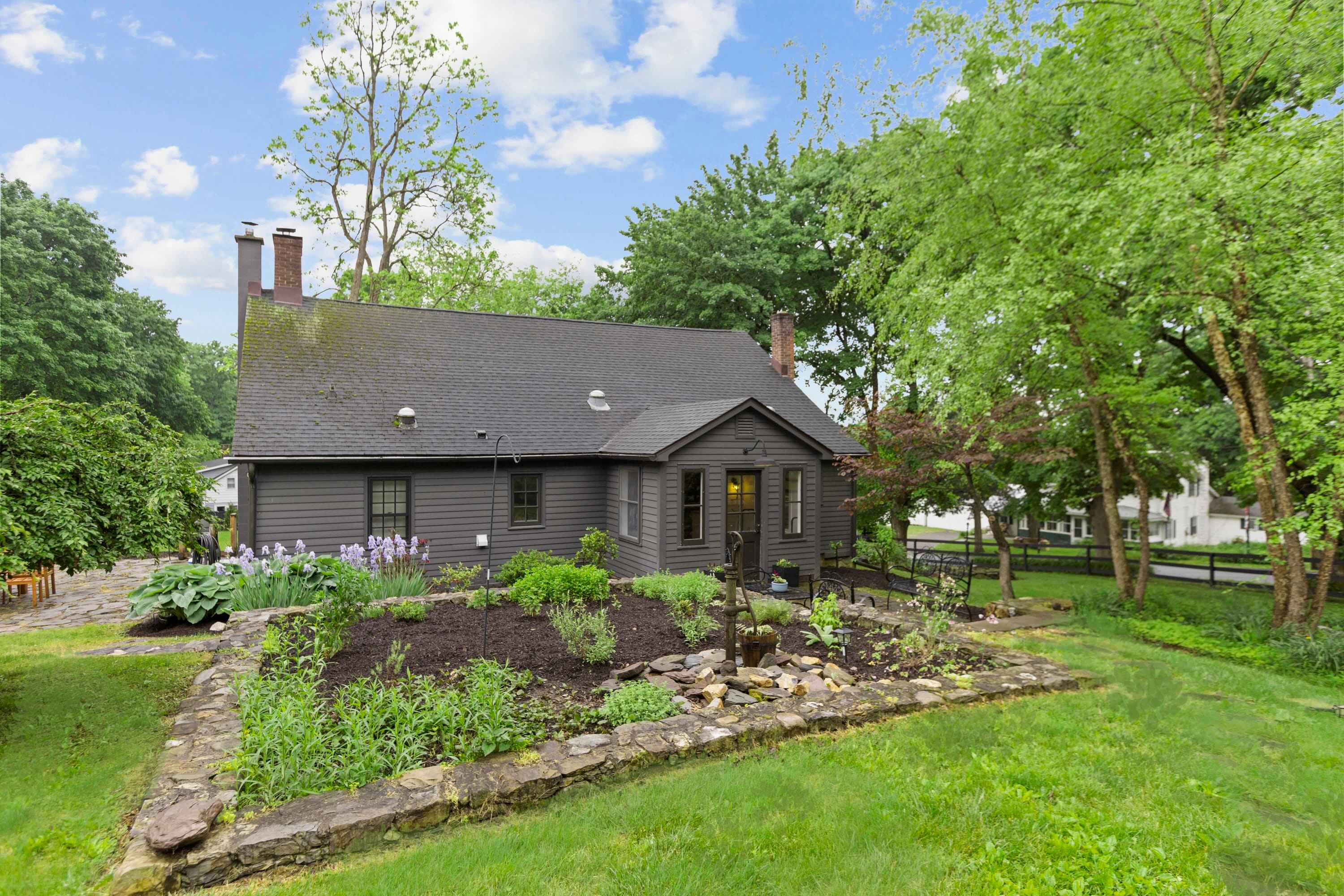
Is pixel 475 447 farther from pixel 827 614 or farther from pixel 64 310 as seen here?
pixel 64 310

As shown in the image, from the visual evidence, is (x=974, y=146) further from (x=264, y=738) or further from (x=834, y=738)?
(x=264, y=738)

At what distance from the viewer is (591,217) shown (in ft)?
70.5

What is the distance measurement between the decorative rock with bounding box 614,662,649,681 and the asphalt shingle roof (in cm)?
616

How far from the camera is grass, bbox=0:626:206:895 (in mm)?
3465

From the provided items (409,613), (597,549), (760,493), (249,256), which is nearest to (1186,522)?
(760,493)

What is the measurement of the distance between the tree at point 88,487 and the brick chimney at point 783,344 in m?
15.3

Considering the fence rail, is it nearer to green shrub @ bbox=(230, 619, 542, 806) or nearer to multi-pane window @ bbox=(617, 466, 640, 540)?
multi-pane window @ bbox=(617, 466, 640, 540)

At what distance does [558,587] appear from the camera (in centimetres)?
916

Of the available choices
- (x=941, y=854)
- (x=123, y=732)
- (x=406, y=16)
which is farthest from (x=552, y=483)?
(x=406, y=16)

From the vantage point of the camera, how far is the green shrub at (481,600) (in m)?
9.10

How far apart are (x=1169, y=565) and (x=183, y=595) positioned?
22.8 m

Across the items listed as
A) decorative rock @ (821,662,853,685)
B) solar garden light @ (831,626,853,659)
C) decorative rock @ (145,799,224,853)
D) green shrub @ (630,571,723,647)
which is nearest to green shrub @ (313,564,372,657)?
decorative rock @ (145,799,224,853)

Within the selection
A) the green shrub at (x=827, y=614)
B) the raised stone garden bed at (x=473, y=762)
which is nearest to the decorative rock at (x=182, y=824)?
the raised stone garden bed at (x=473, y=762)

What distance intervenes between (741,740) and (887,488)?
9798mm
